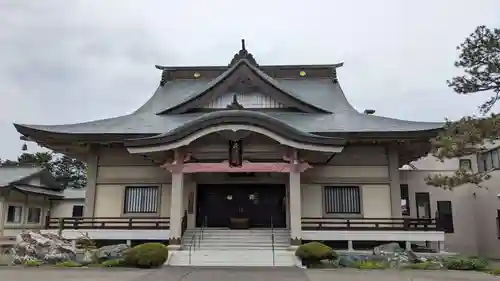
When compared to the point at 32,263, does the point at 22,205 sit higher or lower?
higher

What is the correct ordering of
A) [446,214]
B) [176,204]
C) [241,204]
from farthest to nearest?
[446,214], [241,204], [176,204]

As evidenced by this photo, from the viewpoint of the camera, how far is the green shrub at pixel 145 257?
12.0 m

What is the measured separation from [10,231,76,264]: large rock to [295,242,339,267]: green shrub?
7.27 m

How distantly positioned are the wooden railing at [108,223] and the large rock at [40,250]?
167 centimetres

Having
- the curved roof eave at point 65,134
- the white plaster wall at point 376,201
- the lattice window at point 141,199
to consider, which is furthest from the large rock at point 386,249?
the curved roof eave at point 65,134

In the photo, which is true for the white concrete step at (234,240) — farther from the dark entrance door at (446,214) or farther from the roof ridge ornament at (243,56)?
the dark entrance door at (446,214)

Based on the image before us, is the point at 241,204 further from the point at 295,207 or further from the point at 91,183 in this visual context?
the point at 91,183

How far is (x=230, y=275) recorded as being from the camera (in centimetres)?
1064

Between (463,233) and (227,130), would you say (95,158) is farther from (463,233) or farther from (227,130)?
(463,233)

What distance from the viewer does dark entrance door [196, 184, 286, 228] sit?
56.7 ft

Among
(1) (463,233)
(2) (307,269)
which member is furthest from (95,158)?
(1) (463,233)

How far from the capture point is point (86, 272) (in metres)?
11.1

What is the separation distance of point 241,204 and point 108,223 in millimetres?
5206

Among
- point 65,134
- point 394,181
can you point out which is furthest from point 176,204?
point 394,181
